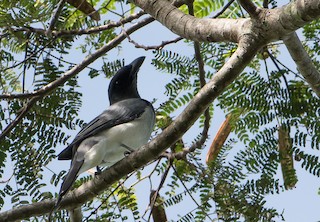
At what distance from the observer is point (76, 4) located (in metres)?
5.29

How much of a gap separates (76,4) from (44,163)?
1.23 metres

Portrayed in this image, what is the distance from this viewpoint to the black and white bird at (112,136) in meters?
5.52

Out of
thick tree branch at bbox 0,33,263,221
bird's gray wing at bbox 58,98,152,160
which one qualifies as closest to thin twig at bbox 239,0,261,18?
thick tree branch at bbox 0,33,263,221

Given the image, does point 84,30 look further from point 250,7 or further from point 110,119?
point 250,7

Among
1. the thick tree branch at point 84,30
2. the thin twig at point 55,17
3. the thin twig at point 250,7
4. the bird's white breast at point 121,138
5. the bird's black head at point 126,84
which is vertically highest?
the bird's black head at point 126,84

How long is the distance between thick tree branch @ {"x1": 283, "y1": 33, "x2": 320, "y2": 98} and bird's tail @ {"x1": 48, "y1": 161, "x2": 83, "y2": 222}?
1.67m

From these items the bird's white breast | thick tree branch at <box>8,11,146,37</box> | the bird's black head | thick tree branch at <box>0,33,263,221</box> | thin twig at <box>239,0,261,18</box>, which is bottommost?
thick tree branch at <box>0,33,263,221</box>

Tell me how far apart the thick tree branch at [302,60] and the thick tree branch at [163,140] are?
32 centimetres

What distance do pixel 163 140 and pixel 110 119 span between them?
6.19 ft

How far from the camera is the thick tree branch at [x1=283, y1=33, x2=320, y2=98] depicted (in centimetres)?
401

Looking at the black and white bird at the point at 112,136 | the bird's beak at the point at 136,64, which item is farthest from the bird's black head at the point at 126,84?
the black and white bird at the point at 112,136

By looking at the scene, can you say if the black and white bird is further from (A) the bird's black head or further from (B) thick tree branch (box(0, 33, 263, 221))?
(B) thick tree branch (box(0, 33, 263, 221))

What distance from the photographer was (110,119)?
19.4 ft

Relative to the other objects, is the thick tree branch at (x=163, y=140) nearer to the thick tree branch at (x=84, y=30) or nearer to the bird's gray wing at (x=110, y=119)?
the bird's gray wing at (x=110, y=119)
